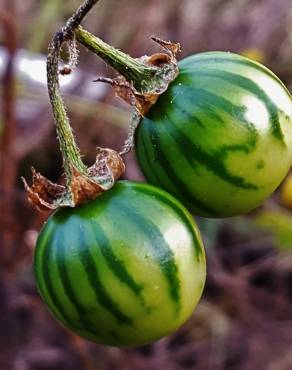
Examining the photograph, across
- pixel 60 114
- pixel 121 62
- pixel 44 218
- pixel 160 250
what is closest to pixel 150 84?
pixel 121 62

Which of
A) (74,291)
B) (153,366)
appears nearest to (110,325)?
(74,291)

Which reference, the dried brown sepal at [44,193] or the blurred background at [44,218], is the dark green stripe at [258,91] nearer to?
the dried brown sepal at [44,193]

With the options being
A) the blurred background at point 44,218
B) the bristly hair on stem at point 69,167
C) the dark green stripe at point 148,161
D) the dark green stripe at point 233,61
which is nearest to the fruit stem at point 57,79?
the bristly hair on stem at point 69,167

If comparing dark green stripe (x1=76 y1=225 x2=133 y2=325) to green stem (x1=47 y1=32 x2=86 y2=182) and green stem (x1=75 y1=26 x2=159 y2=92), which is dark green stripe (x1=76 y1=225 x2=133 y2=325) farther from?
green stem (x1=75 y1=26 x2=159 y2=92)

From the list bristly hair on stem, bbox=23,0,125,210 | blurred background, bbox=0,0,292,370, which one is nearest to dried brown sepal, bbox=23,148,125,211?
bristly hair on stem, bbox=23,0,125,210

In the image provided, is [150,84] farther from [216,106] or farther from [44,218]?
[44,218]

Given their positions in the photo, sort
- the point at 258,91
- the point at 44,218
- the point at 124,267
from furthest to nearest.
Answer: the point at 44,218 → the point at 258,91 → the point at 124,267
